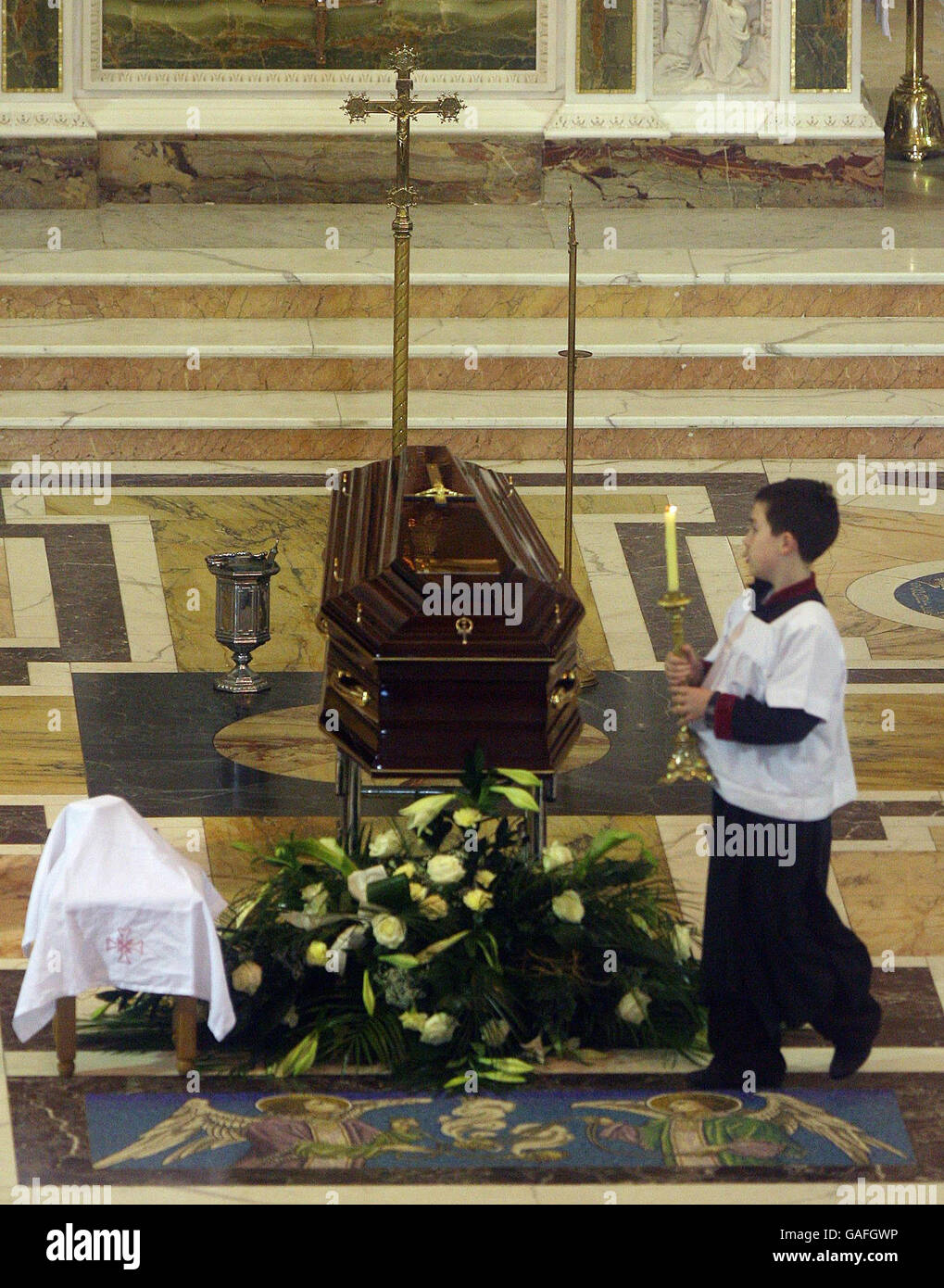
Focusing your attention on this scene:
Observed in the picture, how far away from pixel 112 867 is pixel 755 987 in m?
1.40

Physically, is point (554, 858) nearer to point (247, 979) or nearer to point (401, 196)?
point (247, 979)

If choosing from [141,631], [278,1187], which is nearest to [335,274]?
[141,631]

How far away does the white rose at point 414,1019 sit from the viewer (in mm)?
5410

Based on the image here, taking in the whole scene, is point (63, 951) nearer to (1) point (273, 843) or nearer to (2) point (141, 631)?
(1) point (273, 843)

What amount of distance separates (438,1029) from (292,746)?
2282 mm

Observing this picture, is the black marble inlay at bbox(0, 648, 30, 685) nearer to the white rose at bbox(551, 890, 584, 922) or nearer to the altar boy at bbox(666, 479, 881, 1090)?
the white rose at bbox(551, 890, 584, 922)

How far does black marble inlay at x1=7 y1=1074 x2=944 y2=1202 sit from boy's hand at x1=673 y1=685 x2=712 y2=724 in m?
0.88

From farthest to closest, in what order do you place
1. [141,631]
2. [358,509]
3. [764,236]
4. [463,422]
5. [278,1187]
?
[764,236], [463,422], [141,631], [358,509], [278,1187]

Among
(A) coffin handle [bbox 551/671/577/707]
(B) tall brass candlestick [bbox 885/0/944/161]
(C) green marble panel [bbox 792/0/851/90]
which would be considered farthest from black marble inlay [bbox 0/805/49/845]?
(B) tall brass candlestick [bbox 885/0/944/161]

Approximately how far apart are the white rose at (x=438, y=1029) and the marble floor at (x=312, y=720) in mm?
273

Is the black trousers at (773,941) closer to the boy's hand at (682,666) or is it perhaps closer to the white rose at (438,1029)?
the boy's hand at (682,666)

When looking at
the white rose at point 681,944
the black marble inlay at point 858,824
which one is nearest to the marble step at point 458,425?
the black marble inlay at point 858,824

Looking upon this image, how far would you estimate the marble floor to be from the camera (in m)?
5.38

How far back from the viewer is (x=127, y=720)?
7738mm
